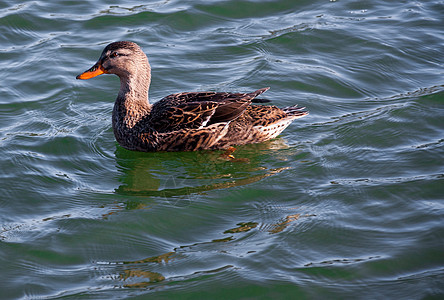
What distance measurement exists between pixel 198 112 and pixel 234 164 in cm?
84

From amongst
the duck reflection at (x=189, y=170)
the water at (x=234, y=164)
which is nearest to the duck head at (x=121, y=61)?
the water at (x=234, y=164)

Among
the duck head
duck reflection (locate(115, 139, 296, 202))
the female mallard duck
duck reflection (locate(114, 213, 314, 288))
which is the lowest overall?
duck reflection (locate(114, 213, 314, 288))

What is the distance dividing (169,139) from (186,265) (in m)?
2.59

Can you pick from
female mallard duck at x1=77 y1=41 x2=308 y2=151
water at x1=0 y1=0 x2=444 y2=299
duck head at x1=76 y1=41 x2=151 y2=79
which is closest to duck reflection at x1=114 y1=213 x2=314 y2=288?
water at x1=0 y1=0 x2=444 y2=299

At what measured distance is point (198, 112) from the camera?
838 centimetres

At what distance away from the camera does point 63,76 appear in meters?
10.2

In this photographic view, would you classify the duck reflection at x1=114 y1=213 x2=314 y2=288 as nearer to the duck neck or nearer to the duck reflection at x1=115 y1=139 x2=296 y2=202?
the duck reflection at x1=115 y1=139 x2=296 y2=202

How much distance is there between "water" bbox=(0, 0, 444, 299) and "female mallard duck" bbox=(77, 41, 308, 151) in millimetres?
204

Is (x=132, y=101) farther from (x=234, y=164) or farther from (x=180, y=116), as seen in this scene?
(x=234, y=164)

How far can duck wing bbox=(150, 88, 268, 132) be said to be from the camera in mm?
8383

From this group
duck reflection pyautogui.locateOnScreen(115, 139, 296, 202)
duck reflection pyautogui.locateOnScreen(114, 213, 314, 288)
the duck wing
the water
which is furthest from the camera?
the duck wing

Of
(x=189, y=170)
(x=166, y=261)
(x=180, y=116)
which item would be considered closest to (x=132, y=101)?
(x=180, y=116)

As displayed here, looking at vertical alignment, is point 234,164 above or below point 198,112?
below

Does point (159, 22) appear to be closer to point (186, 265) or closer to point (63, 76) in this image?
point (63, 76)
